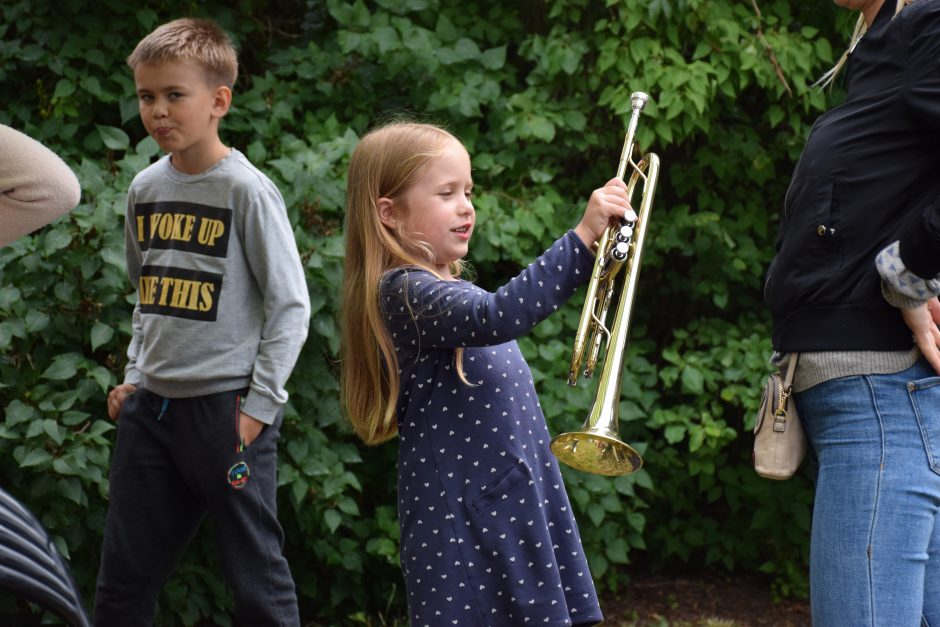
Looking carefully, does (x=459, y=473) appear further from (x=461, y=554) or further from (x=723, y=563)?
(x=723, y=563)

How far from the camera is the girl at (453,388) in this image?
93.1 inches

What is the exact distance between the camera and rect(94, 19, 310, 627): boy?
313 centimetres

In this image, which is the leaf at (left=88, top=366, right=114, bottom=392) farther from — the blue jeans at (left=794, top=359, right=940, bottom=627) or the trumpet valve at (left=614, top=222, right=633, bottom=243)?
the blue jeans at (left=794, top=359, right=940, bottom=627)

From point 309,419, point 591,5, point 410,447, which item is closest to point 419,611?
point 410,447

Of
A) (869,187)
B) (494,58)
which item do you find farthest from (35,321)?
(869,187)

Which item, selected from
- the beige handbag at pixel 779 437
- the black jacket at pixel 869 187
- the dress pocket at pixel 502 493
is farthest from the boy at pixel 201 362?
the black jacket at pixel 869 187

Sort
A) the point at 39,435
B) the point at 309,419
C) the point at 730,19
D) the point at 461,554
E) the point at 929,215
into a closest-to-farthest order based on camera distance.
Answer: the point at 929,215
the point at 461,554
the point at 39,435
the point at 309,419
the point at 730,19

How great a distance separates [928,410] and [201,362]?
5.66 feet

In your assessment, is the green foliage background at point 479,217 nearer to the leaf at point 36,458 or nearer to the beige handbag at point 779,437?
the leaf at point 36,458

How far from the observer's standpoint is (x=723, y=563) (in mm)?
5047

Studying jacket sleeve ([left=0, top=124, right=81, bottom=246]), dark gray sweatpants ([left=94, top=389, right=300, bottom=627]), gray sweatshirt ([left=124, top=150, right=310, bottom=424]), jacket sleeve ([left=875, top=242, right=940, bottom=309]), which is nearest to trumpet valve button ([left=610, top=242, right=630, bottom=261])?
jacket sleeve ([left=875, top=242, right=940, bottom=309])

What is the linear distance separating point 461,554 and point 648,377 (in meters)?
2.36

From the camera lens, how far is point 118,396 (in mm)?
3314

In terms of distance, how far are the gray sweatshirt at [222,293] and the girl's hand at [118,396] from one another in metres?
0.10
